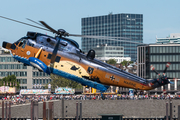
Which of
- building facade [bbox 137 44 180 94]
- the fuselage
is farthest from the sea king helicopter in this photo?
building facade [bbox 137 44 180 94]

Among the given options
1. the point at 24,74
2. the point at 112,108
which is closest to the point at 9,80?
the point at 24,74

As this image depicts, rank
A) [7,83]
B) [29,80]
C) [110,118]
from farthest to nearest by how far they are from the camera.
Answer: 1. [29,80]
2. [7,83]
3. [110,118]

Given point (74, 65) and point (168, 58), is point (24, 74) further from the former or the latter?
point (74, 65)

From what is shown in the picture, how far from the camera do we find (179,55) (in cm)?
12975

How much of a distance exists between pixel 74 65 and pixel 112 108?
44.4 m

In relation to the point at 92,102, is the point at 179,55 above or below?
above

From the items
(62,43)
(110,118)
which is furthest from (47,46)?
(110,118)

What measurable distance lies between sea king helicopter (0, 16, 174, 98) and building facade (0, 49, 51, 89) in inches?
4748

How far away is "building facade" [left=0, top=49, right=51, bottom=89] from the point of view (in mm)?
166125

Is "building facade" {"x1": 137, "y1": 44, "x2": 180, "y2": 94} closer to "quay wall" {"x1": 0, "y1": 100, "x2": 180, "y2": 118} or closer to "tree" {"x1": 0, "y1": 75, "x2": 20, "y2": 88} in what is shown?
"quay wall" {"x1": 0, "y1": 100, "x2": 180, "y2": 118}

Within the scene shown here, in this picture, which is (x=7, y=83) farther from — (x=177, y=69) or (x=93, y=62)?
(x=93, y=62)

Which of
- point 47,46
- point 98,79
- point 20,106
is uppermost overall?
point 47,46

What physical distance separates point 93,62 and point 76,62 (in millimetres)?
1994

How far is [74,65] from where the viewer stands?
150ft
